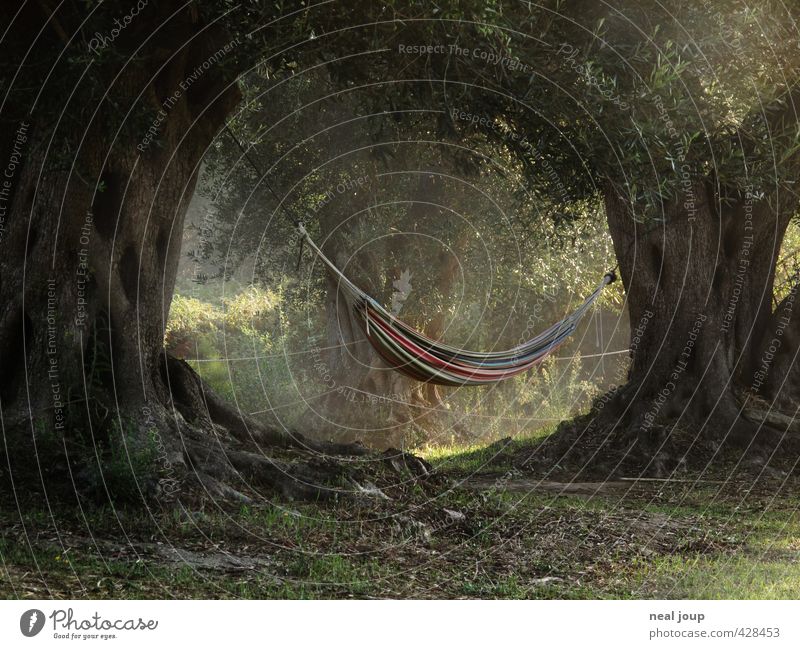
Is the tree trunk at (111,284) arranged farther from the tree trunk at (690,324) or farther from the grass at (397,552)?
the tree trunk at (690,324)

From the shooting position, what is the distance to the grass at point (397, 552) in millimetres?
6762

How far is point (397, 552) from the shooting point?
776cm

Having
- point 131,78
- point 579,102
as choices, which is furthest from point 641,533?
point 131,78

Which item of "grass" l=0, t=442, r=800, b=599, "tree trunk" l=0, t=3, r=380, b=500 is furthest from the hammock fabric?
"tree trunk" l=0, t=3, r=380, b=500
